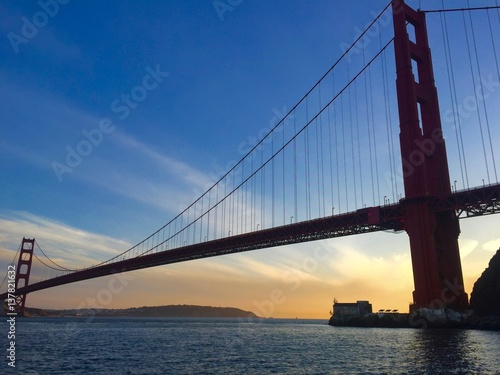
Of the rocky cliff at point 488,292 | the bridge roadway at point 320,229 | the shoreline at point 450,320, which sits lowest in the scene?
the shoreline at point 450,320

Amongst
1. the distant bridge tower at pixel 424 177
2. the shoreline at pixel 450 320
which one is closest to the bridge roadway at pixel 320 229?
the distant bridge tower at pixel 424 177

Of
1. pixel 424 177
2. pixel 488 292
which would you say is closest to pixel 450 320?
pixel 488 292

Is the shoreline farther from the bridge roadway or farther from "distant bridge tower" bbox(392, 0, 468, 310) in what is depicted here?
the bridge roadway

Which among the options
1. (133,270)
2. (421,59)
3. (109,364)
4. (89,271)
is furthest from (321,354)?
(89,271)

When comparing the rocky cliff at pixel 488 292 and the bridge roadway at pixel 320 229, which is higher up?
the bridge roadway at pixel 320 229

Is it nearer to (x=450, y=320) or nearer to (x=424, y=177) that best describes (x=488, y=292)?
(x=450, y=320)

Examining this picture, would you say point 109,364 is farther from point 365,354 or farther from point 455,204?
point 455,204

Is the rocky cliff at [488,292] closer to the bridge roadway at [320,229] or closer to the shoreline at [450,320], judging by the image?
the shoreline at [450,320]
